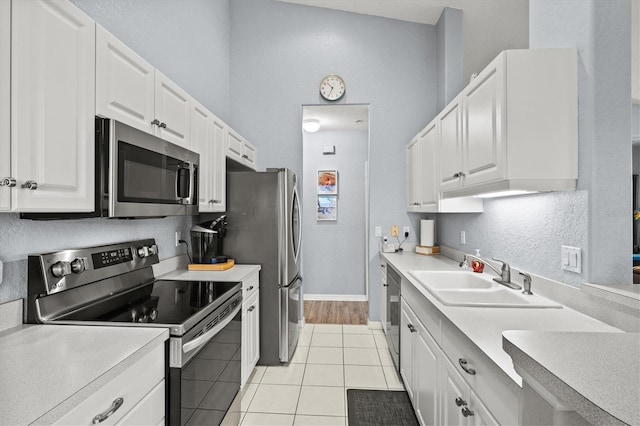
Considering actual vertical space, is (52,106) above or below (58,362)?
above

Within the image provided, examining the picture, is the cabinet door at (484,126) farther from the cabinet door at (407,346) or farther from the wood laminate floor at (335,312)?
the wood laminate floor at (335,312)

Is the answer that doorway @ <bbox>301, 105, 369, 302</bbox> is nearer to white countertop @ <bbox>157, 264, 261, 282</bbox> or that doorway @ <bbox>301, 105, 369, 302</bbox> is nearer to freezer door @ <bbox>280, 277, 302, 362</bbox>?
freezer door @ <bbox>280, 277, 302, 362</bbox>

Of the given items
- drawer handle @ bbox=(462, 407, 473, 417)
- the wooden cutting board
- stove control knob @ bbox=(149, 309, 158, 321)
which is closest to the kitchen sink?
drawer handle @ bbox=(462, 407, 473, 417)

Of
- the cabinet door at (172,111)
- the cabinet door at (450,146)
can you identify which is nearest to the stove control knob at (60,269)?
the cabinet door at (172,111)

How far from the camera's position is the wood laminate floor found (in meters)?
4.11

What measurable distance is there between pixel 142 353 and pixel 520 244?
198cm

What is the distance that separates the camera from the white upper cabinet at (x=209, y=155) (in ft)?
7.49

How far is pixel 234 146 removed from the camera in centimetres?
304

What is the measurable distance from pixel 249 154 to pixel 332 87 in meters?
1.23

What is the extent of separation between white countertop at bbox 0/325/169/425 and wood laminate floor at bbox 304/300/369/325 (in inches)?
120

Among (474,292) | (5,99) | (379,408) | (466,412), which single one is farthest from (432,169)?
(5,99)

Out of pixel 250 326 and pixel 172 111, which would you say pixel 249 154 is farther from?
pixel 250 326

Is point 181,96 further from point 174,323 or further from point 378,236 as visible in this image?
point 378,236

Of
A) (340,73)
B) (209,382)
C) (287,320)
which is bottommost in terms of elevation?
(287,320)
